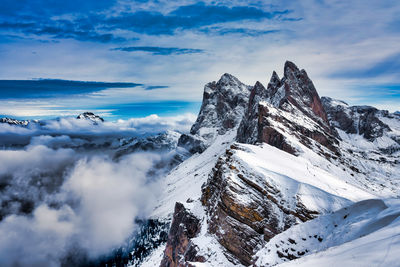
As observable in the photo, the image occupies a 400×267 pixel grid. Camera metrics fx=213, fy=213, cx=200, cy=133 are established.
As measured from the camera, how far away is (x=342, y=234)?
1850 centimetres

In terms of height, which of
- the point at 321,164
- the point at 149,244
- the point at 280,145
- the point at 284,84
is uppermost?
the point at 284,84

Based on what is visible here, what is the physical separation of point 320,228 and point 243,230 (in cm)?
1147

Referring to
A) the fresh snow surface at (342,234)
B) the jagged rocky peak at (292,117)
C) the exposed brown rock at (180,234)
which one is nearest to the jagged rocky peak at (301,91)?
the jagged rocky peak at (292,117)

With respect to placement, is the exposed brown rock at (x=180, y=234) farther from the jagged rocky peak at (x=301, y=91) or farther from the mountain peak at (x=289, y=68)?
the mountain peak at (x=289, y=68)

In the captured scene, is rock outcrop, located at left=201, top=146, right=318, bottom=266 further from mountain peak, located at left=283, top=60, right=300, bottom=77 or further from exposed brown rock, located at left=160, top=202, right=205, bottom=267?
mountain peak, located at left=283, top=60, right=300, bottom=77

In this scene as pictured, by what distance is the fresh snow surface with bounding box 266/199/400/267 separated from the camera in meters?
11.7

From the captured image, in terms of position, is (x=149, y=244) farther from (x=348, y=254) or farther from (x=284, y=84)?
(x=348, y=254)

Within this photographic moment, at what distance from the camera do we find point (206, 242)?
3212 cm

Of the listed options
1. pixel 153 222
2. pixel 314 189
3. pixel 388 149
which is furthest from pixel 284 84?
pixel 153 222

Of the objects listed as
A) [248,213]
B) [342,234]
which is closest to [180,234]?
[248,213]

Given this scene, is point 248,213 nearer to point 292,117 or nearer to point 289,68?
point 292,117

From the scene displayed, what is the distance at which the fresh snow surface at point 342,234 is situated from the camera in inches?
460

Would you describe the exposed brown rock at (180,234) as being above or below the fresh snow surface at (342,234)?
below

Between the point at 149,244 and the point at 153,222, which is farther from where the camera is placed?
the point at 153,222
